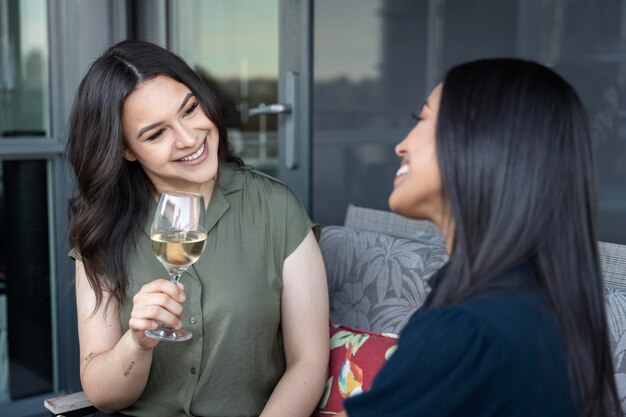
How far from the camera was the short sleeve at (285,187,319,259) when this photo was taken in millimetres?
1812

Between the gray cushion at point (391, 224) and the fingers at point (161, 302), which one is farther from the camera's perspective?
the gray cushion at point (391, 224)

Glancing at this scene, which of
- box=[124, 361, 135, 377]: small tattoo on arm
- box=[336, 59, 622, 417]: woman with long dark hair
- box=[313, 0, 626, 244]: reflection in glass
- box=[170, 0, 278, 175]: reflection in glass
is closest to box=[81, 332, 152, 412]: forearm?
box=[124, 361, 135, 377]: small tattoo on arm

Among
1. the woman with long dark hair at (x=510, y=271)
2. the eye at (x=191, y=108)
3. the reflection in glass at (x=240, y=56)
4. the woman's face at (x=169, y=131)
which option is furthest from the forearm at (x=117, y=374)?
the reflection in glass at (x=240, y=56)

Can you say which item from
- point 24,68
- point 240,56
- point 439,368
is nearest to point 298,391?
point 439,368

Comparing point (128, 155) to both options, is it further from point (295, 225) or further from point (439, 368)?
point (439, 368)

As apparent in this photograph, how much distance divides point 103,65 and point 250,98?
2.52 m

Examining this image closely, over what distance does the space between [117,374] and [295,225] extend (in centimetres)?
52

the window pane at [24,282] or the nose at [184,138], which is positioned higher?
the nose at [184,138]

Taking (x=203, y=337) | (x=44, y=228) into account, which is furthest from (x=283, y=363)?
(x=44, y=228)

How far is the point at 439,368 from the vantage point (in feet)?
2.99

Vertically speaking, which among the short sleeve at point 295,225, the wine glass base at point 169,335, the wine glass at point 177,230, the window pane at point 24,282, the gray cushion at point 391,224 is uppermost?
the wine glass at point 177,230

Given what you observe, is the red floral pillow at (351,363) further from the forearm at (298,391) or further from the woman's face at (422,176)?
the woman's face at (422,176)

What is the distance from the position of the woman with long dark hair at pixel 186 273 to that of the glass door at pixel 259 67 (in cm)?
71

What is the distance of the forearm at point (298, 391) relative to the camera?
5.54 feet
